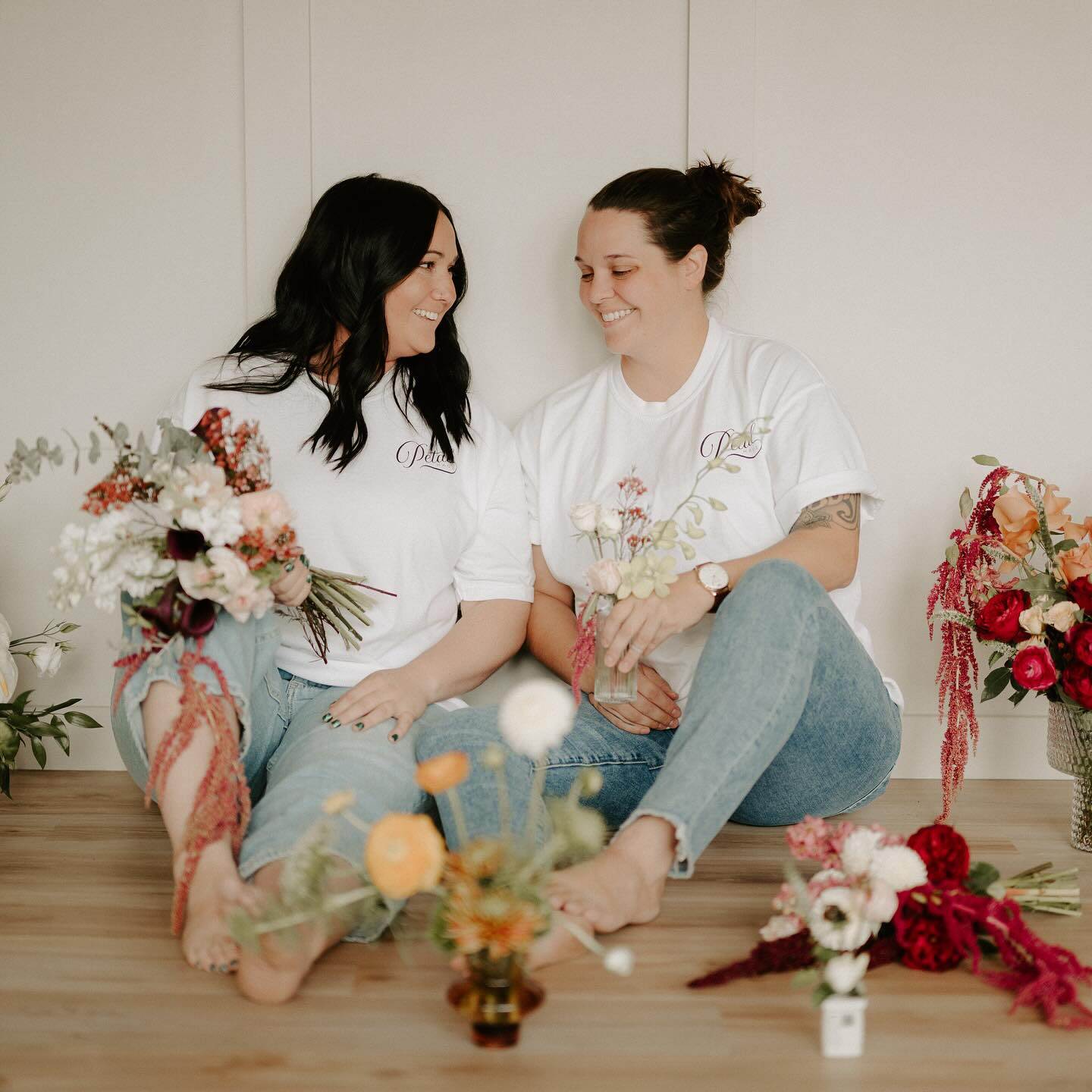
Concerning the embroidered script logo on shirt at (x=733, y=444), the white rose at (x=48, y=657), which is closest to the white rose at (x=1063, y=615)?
the embroidered script logo on shirt at (x=733, y=444)

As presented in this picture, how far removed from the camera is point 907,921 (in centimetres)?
167

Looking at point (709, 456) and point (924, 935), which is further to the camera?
point (709, 456)

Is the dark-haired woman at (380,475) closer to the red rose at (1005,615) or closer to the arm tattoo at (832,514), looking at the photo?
the arm tattoo at (832,514)

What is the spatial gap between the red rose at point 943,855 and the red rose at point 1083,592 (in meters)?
0.62

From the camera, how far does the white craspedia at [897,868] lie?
1.61 meters

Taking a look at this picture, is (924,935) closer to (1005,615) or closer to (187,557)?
(1005,615)

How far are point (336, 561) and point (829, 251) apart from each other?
143cm

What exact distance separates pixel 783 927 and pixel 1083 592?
3.00ft

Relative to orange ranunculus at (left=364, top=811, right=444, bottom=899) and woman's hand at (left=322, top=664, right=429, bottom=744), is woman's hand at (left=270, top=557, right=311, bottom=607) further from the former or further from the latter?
orange ranunculus at (left=364, top=811, right=444, bottom=899)

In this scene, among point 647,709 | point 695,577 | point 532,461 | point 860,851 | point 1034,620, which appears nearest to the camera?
point 860,851

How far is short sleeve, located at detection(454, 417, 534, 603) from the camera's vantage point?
240cm

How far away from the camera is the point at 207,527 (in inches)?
66.1

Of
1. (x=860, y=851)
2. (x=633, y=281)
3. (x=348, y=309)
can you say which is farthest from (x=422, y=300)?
(x=860, y=851)

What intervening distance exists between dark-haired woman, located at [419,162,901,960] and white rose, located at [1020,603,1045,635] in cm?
28
